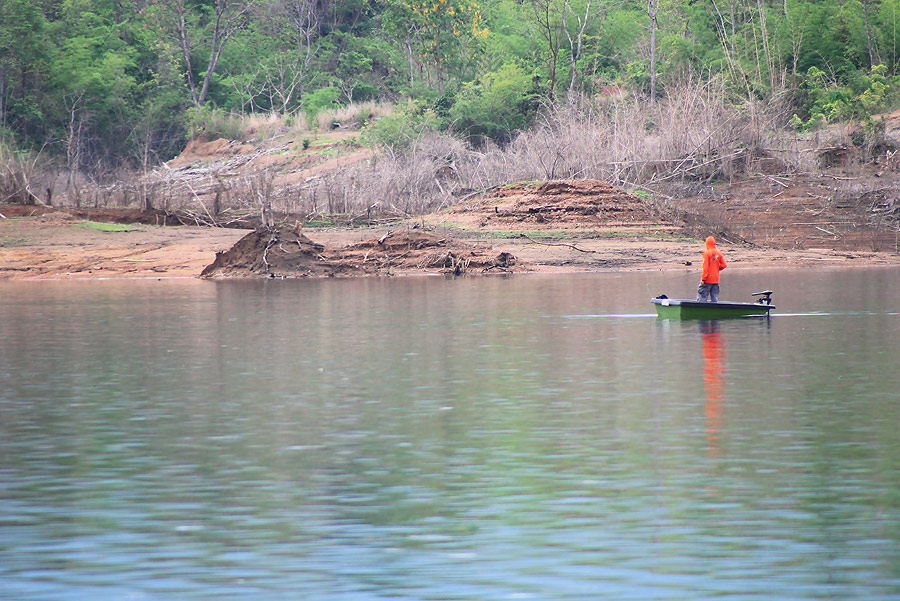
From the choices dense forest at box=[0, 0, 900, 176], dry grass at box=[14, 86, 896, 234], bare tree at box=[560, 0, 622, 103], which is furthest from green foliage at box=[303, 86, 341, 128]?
dry grass at box=[14, 86, 896, 234]

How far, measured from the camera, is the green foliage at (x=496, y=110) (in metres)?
50.1

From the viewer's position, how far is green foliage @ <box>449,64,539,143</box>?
5012 centimetres

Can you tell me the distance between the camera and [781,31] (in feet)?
160

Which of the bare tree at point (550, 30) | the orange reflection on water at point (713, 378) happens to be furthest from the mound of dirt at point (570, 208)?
the orange reflection on water at point (713, 378)

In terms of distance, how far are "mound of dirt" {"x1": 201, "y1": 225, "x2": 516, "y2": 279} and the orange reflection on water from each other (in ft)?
43.0

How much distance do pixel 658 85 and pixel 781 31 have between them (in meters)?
5.33

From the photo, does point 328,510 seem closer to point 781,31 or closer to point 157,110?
point 781,31

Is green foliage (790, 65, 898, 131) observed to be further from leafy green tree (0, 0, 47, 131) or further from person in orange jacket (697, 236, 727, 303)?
leafy green tree (0, 0, 47, 131)

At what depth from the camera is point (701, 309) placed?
20328 millimetres

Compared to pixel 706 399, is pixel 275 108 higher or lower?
higher

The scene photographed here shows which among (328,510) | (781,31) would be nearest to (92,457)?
(328,510)

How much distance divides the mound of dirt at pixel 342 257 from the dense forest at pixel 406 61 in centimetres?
1423

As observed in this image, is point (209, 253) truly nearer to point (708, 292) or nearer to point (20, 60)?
point (708, 292)

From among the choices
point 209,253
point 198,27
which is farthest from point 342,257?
point 198,27
